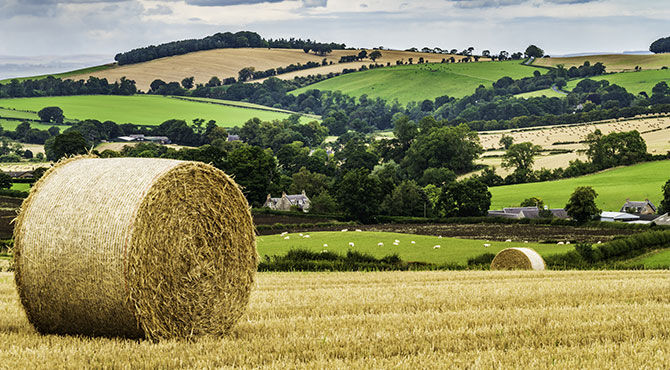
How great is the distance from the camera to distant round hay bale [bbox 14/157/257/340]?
10773mm

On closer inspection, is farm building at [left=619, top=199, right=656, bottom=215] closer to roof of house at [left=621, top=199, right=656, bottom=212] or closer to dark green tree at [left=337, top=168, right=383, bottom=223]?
roof of house at [left=621, top=199, right=656, bottom=212]

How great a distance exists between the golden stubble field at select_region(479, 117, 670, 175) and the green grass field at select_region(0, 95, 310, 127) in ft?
212

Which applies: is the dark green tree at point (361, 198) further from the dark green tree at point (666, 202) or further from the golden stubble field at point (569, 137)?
the golden stubble field at point (569, 137)

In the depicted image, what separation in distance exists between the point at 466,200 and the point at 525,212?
6690 millimetres

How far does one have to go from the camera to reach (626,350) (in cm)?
1002

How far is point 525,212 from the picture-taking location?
8138 centimetres

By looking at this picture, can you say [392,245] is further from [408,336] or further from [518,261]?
[408,336]

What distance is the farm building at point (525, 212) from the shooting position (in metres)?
80.8

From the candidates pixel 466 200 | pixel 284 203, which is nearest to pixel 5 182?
pixel 284 203

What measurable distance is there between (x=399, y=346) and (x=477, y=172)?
371ft

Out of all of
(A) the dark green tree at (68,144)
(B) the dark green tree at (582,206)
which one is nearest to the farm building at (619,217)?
(B) the dark green tree at (582,206)

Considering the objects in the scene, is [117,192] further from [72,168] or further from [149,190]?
[72,168]

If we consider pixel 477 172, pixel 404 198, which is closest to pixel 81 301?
pixel 404 198

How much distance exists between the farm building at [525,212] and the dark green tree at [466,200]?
1769mm
